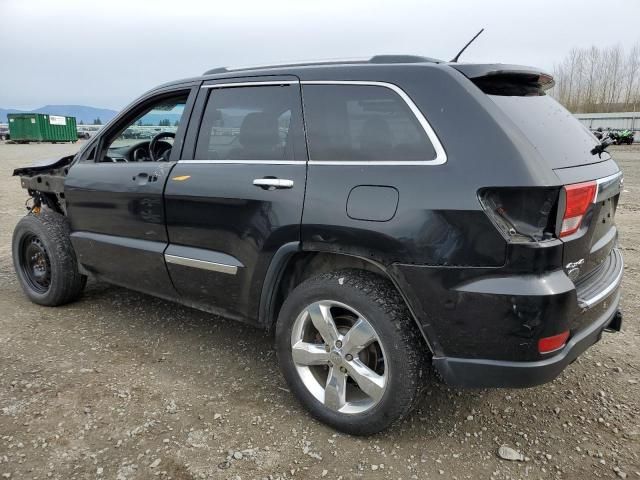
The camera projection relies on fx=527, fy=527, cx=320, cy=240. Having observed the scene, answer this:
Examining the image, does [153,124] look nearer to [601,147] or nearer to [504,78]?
[504,78]

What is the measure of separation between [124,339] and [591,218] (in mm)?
3110

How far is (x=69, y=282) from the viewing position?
428 cm

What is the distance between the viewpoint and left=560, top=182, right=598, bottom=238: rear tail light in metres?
2.16

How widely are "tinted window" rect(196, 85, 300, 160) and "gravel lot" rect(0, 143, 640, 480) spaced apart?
1373mm

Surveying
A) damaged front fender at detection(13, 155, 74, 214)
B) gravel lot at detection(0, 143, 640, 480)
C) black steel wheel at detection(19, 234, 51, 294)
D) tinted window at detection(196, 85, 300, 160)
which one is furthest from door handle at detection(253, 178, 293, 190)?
black steel wheel at detection(19, 234, 51, 294)

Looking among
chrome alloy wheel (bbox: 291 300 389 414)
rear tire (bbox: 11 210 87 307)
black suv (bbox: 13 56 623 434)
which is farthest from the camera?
rear tire (bbox: 11 210 87 307)

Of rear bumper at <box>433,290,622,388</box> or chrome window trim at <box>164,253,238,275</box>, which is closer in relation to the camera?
rear bumper at <box>433,290,622,388</box>

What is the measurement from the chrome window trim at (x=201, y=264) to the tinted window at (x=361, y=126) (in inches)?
32.3

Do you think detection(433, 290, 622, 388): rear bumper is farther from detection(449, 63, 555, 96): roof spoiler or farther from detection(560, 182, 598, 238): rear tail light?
detection(449, 63, 555, 96): roof spoiler

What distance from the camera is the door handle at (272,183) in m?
2.71

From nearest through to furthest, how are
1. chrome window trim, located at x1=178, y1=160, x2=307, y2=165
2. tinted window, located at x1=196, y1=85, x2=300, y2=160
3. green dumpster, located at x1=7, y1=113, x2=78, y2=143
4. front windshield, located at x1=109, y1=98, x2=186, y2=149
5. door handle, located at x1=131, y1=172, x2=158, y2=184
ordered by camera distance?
chrome window trim, located at x1=178, y1=160, x2=307, y2=165, tinted window, located at x1=196, y1=85, x2=300, y2=160, door handle, located at x1=131, y1=172, x2=158, y2=184, front windshield, located at x1=109, y1=98, x2=186, y2=149, green dumpster, located at x1=7, y1=113, x2=78, y2=143

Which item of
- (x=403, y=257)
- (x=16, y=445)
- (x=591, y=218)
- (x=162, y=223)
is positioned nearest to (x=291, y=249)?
(x=403, y=257)

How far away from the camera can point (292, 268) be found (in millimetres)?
2881

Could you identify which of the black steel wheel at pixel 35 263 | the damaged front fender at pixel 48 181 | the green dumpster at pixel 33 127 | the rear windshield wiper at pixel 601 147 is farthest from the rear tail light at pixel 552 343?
the green dumpster at pixel 33 127
